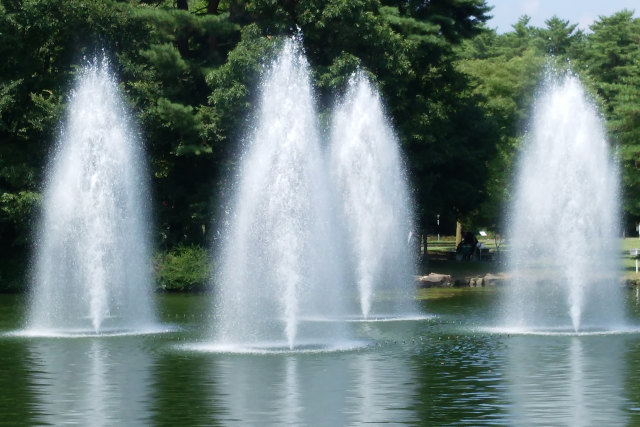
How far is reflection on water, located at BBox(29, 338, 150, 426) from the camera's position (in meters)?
14.3

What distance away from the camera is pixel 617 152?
49.9 metres

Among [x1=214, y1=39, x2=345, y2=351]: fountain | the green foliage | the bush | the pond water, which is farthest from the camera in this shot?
the green foliage

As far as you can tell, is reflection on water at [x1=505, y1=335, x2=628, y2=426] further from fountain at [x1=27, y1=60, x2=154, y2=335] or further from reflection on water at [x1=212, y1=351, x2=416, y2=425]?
fountain at [x1=27, y1=60, x2=154, y2=335]

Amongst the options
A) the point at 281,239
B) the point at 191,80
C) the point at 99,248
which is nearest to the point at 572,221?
the point at 281,239

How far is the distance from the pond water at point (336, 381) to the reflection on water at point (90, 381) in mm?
19

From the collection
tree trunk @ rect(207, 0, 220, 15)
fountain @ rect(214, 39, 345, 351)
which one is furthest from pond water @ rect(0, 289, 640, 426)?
tree trunk @ rect(207, 0, 220, 15)

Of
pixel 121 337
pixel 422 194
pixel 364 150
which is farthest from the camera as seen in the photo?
pixel 422 194

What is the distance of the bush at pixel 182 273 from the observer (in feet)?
132

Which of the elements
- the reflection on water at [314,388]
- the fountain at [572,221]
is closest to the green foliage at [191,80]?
the fountain at [572,221]

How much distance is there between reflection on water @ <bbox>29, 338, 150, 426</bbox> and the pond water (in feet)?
0.06

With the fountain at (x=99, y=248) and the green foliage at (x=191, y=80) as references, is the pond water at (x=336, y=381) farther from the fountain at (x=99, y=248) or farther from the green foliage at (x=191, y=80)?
the green foliage at (x=191, y=80)

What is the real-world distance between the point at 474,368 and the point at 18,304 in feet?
65.7

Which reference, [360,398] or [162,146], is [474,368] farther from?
[162,146]

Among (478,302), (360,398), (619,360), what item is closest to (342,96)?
(478,302)
